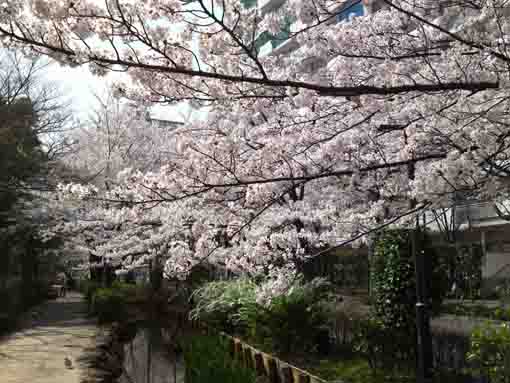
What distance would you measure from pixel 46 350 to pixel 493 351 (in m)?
8.22

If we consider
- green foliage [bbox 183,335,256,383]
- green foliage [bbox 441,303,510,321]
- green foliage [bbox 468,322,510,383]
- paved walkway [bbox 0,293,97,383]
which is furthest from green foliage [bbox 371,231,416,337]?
paved walkway [bbox 0,293,97,383]

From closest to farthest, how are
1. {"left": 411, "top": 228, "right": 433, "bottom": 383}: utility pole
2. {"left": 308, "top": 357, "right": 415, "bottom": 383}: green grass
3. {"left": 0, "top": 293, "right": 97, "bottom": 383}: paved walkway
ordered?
{"left": 411, "top": 228, "right": 433, "bottom": 383}: utility pole < {"left": 308, "top": 357, "right": 415, "bottom": 383}: green grass < {"left": 0, "top": 293, "right": 97, "bottom": 383}: paved walkway

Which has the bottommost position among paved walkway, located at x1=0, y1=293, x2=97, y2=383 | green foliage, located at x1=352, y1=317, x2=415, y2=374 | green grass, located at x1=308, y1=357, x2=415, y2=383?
paved walkway, located at x1=0, y1=293, x2=97, y2=383

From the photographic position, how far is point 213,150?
16.1 feet

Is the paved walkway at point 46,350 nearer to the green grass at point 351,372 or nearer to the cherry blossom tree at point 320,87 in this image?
the cherry blossom tree at point 320,87

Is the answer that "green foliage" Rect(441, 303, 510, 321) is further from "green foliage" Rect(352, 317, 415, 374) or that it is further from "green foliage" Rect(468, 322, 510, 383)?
"green foliage" Rect(468, 322, 510, 383)

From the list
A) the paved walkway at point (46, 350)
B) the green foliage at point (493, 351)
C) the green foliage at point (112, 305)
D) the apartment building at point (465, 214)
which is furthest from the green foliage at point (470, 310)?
the green foliage at point (112, 305)

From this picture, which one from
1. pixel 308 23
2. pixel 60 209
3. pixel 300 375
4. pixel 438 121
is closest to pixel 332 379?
pixel 300 375

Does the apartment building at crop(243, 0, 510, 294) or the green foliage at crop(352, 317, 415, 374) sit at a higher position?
the apartment building at crop(243, 0, 510, 294)

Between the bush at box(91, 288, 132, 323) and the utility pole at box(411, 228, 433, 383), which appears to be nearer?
the utility pole at box(411, 228, 433, 383)

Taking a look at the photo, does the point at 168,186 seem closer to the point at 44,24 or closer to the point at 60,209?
the point at 44,24

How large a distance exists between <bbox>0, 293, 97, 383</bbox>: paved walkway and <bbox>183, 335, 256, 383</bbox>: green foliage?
245 cm

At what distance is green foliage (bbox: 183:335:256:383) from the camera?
4.43 meters

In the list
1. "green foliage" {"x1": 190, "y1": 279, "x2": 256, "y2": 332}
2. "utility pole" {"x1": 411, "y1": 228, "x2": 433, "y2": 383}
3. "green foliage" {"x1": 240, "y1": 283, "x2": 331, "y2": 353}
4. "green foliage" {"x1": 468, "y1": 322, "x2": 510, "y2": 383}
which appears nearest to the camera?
"green foliage" {"x1": 468, "y1": 322, "x2": 510, "y2": 383}
